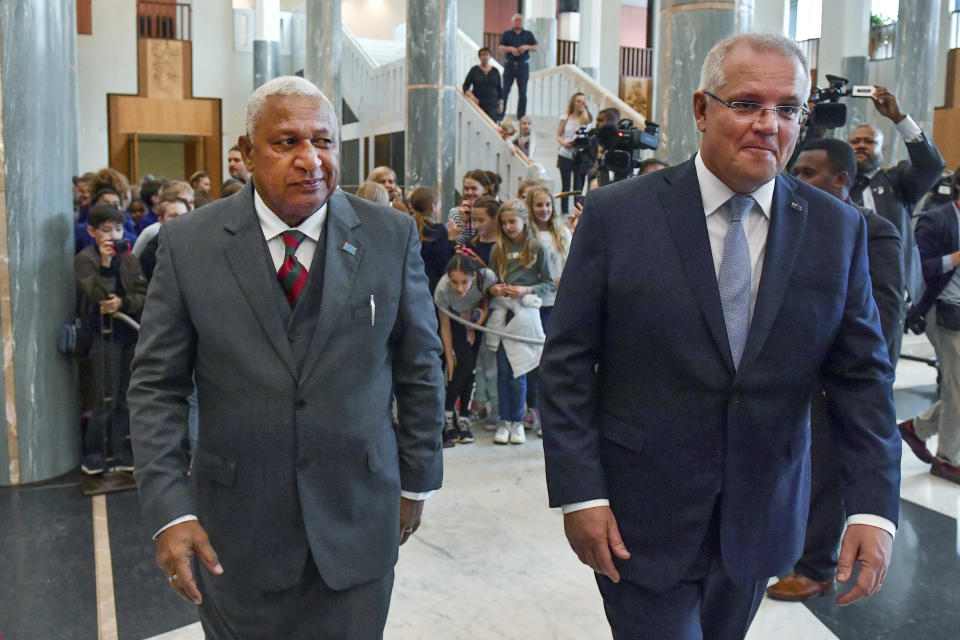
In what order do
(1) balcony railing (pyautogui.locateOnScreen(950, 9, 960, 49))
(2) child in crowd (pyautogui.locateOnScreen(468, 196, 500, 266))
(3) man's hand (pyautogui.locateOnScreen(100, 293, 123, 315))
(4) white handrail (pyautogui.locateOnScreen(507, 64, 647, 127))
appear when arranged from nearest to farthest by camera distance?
(3) man's hand (pyautogui.locateOnScreen(100, 293, 123, 315))
(2) child in crowd (pyautogui.locateOnScreen(468, 196, 500, 266))
(4) white handrail (pyautogui.locateOnScreen(507, 64, 647, 127))
(1) balcony railing (pyautogui.locateOnScreen(950, 9, 960, 49))

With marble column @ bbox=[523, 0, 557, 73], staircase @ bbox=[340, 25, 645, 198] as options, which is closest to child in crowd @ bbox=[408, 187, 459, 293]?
staircase @ bbox=[340, 25, 645, 198]

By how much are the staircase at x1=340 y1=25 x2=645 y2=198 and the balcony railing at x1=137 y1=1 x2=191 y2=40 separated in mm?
3762

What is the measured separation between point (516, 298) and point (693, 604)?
4070 mm

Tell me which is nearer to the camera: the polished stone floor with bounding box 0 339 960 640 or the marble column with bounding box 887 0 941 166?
the polished stone floor with bounding box 0 339 960 640

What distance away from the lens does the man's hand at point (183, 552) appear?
73.6 inches

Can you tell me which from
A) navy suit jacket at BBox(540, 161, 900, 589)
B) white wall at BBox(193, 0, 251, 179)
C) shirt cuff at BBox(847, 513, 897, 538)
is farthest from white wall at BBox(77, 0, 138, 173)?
shirt cuff at BBox(847, 513, 897, 538)

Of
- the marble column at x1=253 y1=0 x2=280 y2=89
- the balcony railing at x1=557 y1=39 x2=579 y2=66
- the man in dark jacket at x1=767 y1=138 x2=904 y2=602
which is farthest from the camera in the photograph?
the balcony railing at x1=557 y1=39 x2=579 y2=66

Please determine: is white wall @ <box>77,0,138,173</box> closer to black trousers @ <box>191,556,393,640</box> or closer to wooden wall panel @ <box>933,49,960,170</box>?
wooden wall panel @ <box>933,49,960,170</box>

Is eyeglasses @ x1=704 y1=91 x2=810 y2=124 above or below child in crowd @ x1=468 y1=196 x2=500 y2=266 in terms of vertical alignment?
above

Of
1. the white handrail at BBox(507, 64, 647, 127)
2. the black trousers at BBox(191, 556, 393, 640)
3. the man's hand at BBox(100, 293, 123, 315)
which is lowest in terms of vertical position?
the black trousers at BBox(191, 556, 393, 640)

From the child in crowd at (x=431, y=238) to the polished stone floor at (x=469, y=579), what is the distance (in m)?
1.67

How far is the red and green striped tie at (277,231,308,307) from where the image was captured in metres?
2.01

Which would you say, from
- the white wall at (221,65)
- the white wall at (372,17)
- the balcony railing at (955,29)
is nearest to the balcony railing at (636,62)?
the white wall at (372,17)

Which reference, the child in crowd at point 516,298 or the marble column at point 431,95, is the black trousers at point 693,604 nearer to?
the child in crowd at point 516,298
